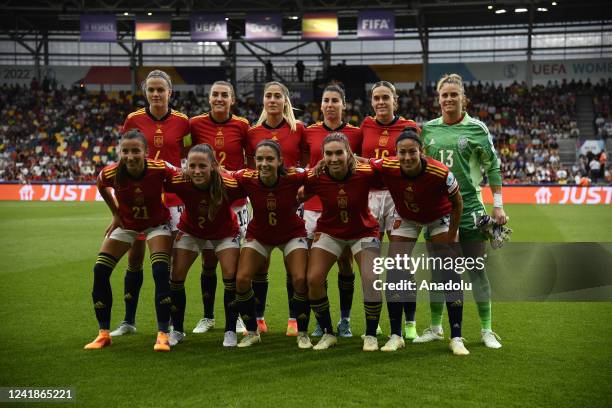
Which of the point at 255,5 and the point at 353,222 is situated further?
the point at 255,5

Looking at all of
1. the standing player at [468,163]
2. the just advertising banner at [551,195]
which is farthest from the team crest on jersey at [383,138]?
the just advertising banner at [551,195]

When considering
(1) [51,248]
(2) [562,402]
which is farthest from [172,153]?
(1) [51,248]

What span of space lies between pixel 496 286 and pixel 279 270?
177 inches

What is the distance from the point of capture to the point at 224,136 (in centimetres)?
637

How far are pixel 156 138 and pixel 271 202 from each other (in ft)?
4.40

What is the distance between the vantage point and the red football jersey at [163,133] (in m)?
6.17

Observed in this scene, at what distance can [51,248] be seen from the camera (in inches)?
502

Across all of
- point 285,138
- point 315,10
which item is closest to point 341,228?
Answer: point 285,138

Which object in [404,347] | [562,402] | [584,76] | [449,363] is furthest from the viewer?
[584,76]

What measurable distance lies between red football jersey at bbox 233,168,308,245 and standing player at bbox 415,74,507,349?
4.29 feet

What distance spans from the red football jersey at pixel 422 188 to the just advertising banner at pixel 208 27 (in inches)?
1062

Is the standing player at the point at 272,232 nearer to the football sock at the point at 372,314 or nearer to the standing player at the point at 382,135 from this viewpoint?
the football sock at the point at 372,314

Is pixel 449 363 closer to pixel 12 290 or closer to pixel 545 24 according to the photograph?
pixel 12 290

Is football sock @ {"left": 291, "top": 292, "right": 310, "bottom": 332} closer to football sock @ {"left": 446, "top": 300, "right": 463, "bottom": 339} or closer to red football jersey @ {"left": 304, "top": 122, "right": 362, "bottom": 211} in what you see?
red football jersey @ {"left": 304, "top": 122, "right": 362, "bottom": 211}
